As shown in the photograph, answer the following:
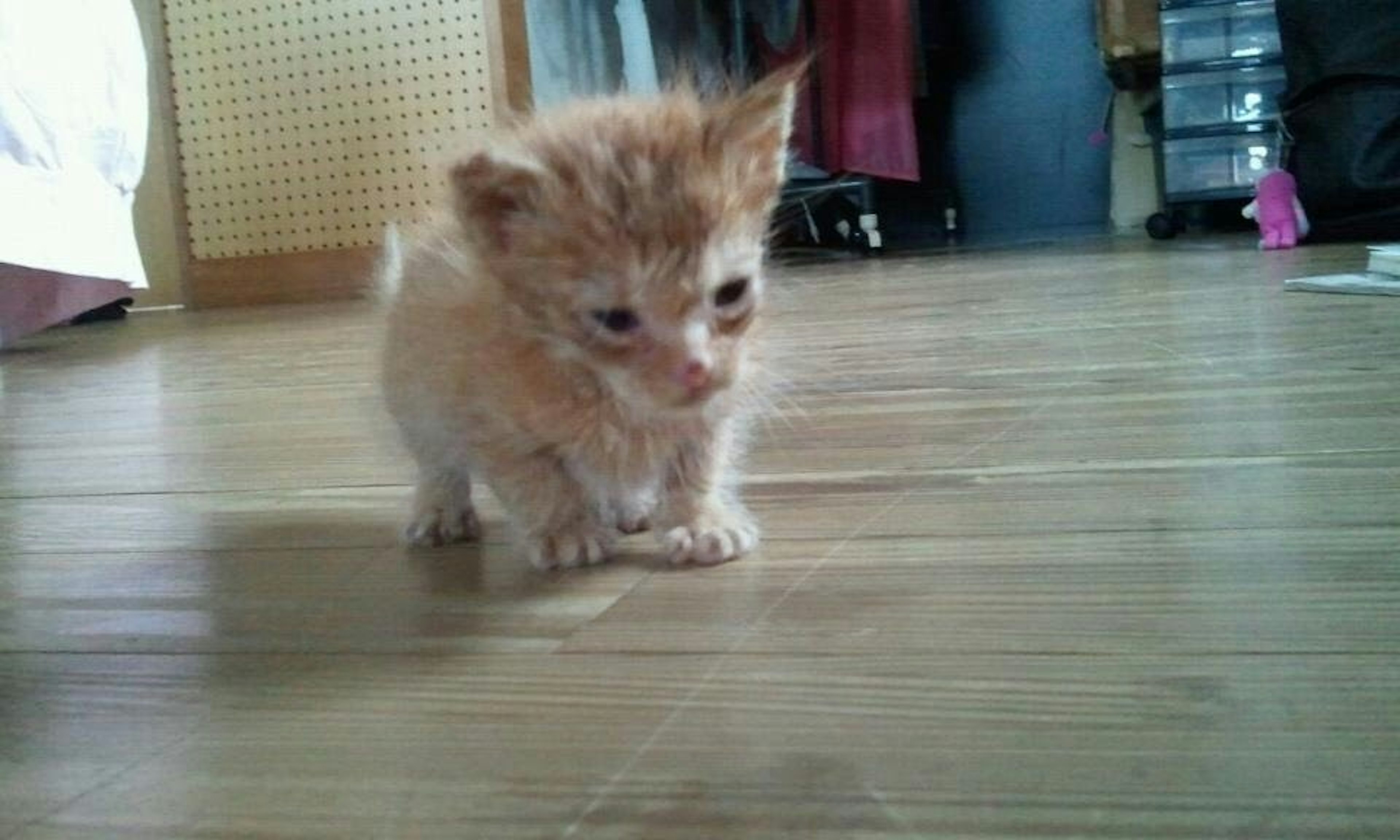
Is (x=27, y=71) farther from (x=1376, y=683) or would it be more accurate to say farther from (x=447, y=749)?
(x=1376, y=683)

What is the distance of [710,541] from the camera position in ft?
3.64

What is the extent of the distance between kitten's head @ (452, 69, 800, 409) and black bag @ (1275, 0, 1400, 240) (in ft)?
11.5

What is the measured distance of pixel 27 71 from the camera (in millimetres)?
2680

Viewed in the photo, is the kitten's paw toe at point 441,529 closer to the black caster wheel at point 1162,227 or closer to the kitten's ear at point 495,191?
the kitten's ear at point 495,191

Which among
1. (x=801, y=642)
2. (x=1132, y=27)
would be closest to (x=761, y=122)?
(x=801, y=642)

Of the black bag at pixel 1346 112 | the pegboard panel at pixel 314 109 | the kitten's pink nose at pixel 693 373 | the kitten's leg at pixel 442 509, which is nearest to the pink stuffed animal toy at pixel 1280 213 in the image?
the black bag at pixel 1346 112

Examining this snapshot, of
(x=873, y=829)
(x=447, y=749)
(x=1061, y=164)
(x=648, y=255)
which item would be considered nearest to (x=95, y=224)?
(x=648, y=255)

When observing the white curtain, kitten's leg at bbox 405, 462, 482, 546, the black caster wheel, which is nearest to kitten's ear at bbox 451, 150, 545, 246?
kitten's leg at bbox 405, 462, 482, 546

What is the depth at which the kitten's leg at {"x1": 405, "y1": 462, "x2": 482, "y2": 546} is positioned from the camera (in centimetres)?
129

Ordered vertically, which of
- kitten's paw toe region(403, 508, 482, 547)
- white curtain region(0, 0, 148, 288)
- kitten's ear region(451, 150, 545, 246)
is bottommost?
kitten's paw toe region(403, 508, 482, 547)

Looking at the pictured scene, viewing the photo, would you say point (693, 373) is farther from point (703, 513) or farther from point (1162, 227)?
point (1162, 227)

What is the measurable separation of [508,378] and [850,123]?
4.52 m

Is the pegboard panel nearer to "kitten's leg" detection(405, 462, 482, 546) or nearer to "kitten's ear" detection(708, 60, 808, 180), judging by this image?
"kitten's leg" detection(405, 462, 482, 546)

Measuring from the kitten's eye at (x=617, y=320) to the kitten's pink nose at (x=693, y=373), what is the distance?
5cm
